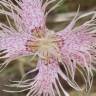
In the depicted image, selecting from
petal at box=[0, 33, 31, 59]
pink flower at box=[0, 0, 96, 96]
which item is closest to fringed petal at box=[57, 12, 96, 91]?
pink flower at box=[0, 0, 96, 96]

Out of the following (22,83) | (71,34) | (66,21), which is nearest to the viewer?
(71,34)

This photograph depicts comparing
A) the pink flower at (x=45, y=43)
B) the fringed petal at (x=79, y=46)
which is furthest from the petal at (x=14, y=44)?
the fringed petal at (x=79, y=46)

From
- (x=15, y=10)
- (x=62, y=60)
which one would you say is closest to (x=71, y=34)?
(x=62, y=60)

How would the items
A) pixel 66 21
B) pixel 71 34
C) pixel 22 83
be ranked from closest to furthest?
pixel 71 34
pixel 22 83
pixel 66 21

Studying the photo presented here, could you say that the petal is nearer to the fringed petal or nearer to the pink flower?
the pink flower

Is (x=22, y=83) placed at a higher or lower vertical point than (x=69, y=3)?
lower

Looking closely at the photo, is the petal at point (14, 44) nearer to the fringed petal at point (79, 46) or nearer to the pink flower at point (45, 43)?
the pink flower at point (45, 43)

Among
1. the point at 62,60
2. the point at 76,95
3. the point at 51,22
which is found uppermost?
the point at 51,22

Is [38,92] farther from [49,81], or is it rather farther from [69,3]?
[69,3]
